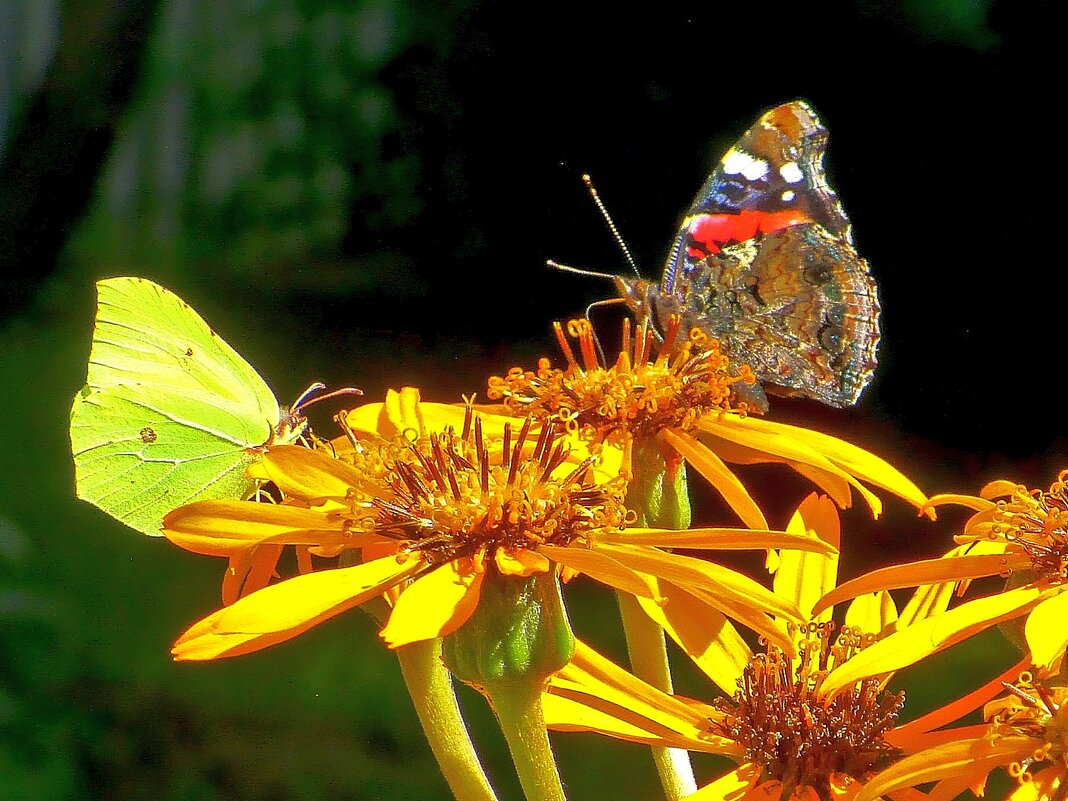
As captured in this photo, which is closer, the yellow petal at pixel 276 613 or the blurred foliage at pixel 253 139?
the yellow petal at pixel 276 613

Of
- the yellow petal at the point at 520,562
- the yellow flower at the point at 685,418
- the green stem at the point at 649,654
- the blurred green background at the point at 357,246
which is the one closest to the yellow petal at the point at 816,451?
the yellow flower at the point at 685,418

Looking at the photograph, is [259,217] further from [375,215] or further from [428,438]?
[428,438]

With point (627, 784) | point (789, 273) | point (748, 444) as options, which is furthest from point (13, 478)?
point (748, 444)

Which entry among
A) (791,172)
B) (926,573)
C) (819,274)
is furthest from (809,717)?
(791,172)

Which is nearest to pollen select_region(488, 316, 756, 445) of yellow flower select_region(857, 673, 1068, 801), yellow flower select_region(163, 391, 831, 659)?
yellow flower select_region(163, 391, 831, 659)

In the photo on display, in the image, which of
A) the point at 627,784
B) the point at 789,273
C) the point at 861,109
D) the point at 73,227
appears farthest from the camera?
the point at 73,227

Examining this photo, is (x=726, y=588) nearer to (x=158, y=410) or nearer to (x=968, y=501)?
(x=968, y=501)

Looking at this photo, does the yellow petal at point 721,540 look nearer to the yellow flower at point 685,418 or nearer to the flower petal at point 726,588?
the flower petal at point 726,588

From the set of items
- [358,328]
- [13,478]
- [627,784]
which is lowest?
[627,784]
